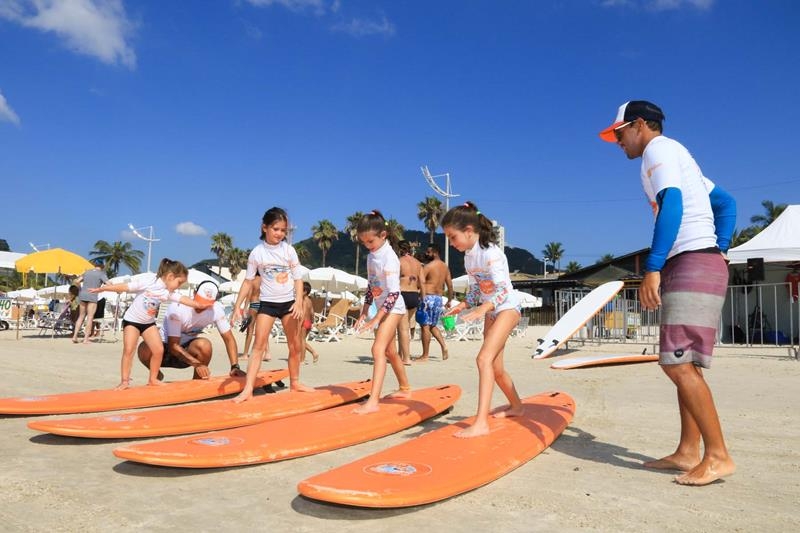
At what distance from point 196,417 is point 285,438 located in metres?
1.02

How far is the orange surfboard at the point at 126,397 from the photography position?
15.4 feet

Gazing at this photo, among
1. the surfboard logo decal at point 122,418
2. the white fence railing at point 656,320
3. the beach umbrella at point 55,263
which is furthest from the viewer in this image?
the beach umbrella at point 55,263

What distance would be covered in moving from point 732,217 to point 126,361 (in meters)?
5.50

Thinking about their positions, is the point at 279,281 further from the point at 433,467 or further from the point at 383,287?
the point at 433,467

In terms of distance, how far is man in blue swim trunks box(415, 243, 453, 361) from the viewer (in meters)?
9.93

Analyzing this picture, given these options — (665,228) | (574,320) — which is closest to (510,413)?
(665,228)

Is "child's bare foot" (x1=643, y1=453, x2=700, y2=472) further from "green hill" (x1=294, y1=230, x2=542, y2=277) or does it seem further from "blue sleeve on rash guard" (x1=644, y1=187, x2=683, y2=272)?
"green hill" (x1=294, y1=230, x2=542, y2=277)

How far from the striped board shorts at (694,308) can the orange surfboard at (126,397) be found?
4.25m

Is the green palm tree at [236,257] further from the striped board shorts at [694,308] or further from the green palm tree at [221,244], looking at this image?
the striped board shorts at [694,308]

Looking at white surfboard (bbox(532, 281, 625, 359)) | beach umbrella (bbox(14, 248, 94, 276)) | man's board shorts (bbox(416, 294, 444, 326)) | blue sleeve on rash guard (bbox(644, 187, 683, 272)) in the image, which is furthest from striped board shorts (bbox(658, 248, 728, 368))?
beach umbrella (bbox(14, 248, 94, 276))

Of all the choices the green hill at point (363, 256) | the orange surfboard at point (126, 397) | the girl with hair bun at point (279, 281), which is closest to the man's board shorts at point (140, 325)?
the orange surfboard at point (126, 397)

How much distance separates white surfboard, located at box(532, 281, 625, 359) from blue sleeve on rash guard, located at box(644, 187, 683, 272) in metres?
7.84

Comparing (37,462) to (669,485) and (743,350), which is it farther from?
(743,350)

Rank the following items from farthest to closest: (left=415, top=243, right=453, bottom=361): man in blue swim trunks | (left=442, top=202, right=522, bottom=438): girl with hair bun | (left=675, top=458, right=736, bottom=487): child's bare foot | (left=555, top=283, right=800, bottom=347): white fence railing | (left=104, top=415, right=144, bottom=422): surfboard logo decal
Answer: (left=555, top=283, right=800, bottom=347): white fence railing → (left=415, top=243, right=453, bottom=361): man in blue swim trunks → (left=442, top=202, right=522, bottom=438): girl with hair bun → (left=104, top=415, right=144, bottom=422): surfboard logo decal → (left=675, top=458, right=736, bottom=487): child's bare foot
